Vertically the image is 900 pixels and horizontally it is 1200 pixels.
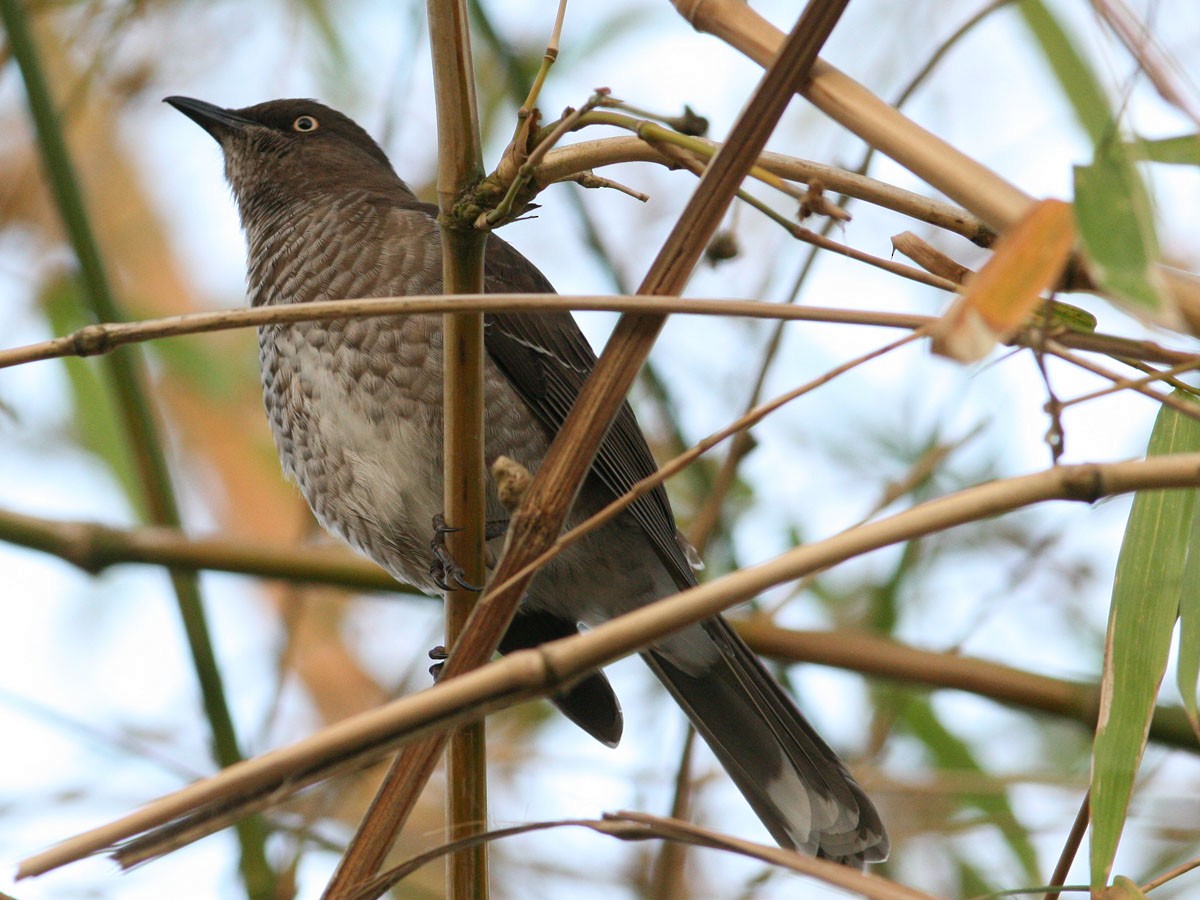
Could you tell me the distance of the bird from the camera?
3277 millimetres

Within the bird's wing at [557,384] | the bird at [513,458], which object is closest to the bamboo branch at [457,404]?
the bird at [513,458]

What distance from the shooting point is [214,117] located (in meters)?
4.41

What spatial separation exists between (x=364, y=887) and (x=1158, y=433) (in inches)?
49.2

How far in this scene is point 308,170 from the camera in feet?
14.1

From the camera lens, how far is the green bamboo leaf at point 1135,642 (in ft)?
5.80

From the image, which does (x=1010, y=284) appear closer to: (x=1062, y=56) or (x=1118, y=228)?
(x=1118, y=228)

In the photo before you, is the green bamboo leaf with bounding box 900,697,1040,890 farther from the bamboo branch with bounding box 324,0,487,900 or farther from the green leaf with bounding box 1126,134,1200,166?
the green leaf with bounding box 1126,134,1200,166

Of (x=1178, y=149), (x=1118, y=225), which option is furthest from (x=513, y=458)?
(x=1118, y=225)

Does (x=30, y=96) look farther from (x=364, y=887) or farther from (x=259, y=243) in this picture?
(x=364, y=887)

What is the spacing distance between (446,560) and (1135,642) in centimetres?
130

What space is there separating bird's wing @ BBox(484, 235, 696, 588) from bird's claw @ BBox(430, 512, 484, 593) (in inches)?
19.1

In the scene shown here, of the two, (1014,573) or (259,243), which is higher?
(259,243)

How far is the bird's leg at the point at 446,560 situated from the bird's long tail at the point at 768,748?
0.54 m

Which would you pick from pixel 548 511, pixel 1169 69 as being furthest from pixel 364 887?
pixel 1169 69
